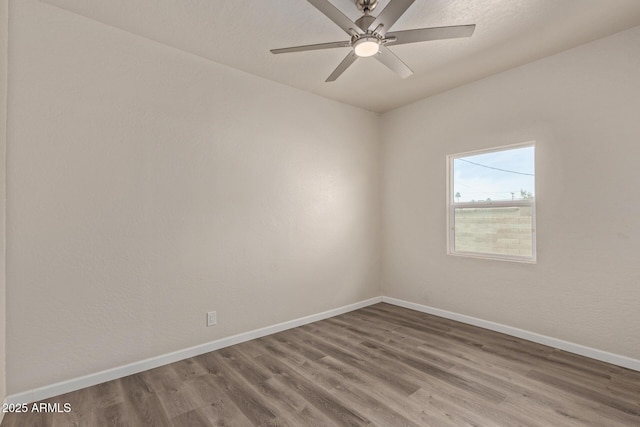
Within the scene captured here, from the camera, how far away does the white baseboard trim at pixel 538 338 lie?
101 inches

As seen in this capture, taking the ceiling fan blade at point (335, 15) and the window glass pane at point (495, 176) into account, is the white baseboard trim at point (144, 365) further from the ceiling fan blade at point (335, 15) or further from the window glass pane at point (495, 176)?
the ceiling fan blade at point (335, 15)

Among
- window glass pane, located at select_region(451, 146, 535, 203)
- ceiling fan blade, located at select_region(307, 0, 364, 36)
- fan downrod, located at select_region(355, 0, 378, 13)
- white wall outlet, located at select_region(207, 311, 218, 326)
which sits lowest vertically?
white wall outlet, located at select_region(207, 311, 218, 326)

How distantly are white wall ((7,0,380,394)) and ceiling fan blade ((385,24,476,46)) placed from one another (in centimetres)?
175

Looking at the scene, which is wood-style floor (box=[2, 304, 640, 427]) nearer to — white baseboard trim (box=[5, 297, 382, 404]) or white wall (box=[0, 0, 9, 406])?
white baseboard trim (box=[5, 297, 382, 404])

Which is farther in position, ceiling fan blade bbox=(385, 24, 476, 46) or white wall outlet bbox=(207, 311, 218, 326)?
white wall outlet bbox=(207, 311, 218, 326)

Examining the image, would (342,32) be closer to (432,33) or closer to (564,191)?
(432,33)

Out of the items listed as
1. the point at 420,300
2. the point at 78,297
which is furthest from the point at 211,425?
the point at 420,300

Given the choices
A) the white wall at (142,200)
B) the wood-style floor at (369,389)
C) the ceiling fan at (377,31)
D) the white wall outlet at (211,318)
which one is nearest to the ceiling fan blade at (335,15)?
the ceiling fan at (377,31)

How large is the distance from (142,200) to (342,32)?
2172mm

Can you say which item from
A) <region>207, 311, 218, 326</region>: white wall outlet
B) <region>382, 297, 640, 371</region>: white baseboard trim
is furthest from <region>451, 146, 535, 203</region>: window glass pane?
<region>207, 311, 218, 326</region>: white wall outlet

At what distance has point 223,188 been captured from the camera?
10.00 ft

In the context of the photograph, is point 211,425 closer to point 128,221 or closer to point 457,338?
point 128,221

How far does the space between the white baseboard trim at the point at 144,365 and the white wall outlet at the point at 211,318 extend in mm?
177

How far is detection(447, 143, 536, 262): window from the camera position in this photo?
317 centimetres
